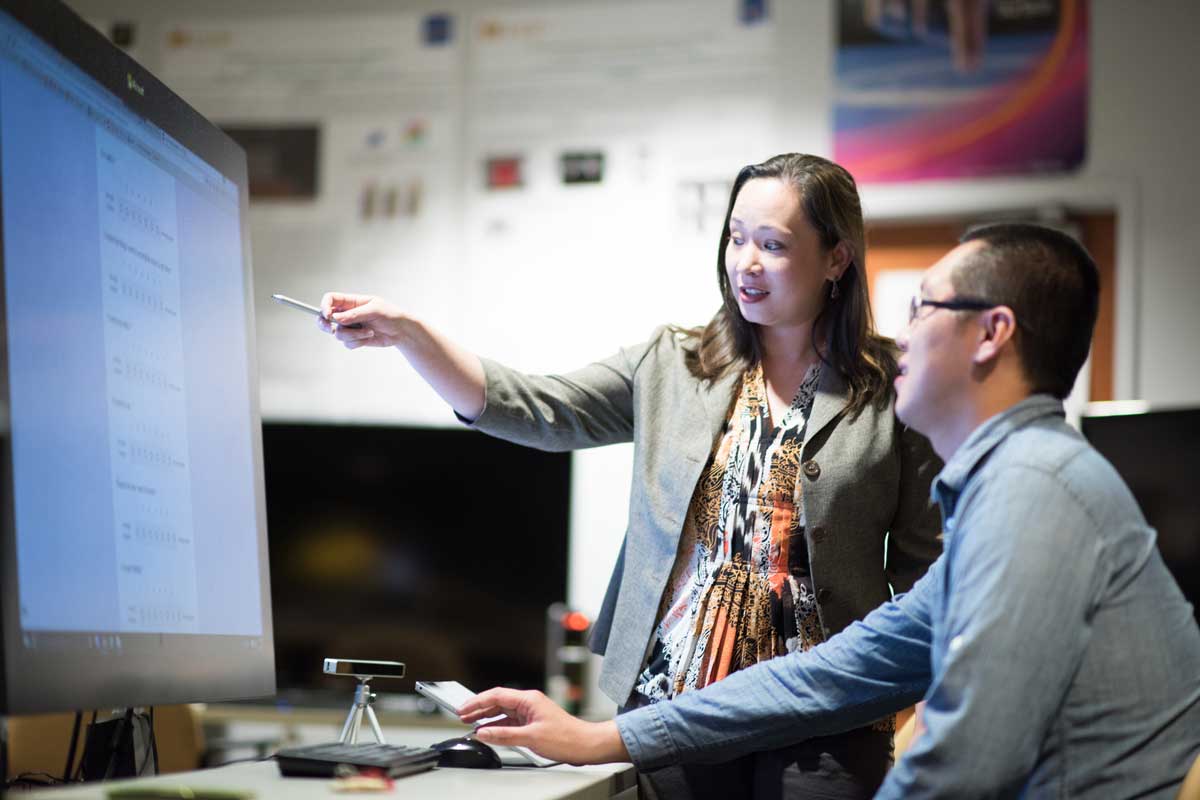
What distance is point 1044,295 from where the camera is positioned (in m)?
1.21

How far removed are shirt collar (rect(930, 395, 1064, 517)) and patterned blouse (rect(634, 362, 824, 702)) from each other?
0.57 m

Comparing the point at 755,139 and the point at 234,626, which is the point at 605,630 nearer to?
the point at 234,626

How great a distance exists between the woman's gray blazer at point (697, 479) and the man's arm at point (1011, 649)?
2.20 ft

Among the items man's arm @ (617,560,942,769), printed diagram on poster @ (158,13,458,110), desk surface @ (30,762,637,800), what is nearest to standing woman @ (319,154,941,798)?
man's arm @ (617,560,942,769)

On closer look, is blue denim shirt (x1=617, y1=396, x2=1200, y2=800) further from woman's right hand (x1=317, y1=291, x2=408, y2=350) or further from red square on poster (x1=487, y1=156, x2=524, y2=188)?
red square on poster (x1=487, y1=156, x2=524, y2=188)

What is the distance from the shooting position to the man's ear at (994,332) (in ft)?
3.98

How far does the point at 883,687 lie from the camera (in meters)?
1.46

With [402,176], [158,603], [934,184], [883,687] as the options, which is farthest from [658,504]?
[402,176]

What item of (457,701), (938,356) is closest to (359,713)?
(457,701)

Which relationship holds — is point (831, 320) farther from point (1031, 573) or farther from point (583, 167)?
point (583, 167)

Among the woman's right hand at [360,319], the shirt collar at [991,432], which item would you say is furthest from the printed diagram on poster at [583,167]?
the shirt collar at [991,432]

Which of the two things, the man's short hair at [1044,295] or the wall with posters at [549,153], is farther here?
Answer: the wall with posters at [549,153]

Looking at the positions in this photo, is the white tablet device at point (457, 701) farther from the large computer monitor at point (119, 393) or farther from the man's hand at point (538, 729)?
the large computer monitor at point (119, 393)

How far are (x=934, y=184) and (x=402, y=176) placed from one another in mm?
1817
